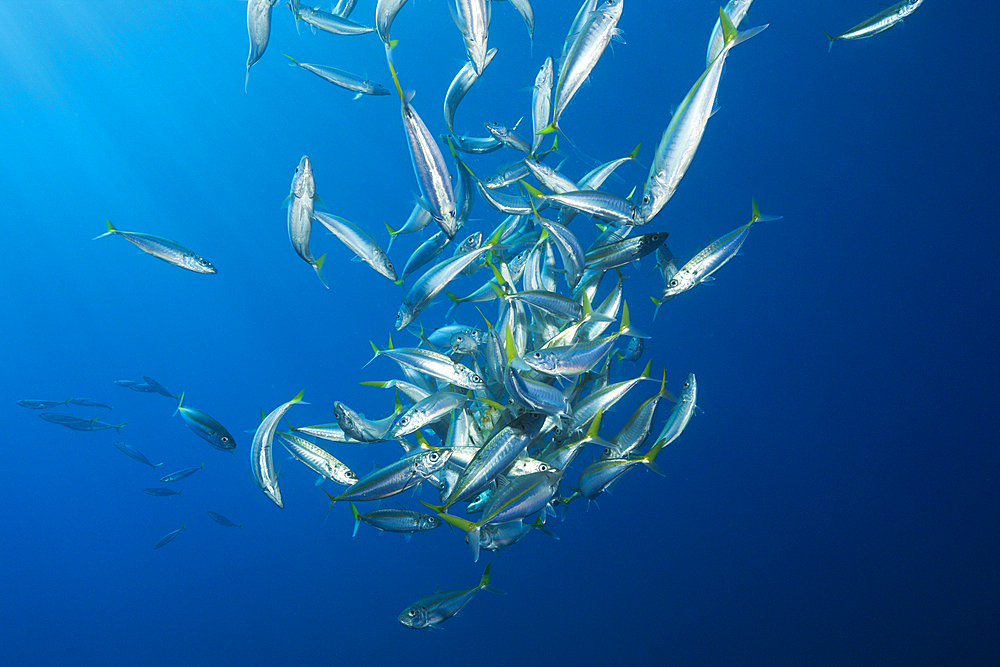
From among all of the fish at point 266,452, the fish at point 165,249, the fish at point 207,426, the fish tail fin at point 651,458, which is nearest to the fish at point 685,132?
the fish tail fin at point 651,458

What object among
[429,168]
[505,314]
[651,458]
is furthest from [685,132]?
[651,458]

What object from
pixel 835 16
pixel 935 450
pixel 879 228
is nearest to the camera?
pixel 835 16

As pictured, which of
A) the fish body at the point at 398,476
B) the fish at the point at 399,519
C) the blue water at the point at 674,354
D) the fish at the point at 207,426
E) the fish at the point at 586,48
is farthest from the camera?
the blue water at the point at 674,354

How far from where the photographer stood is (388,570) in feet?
26.5

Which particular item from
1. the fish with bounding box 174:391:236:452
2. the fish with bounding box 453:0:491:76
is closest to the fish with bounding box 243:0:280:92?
the fish with bounding box 453:0:491:76

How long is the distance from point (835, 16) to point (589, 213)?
6.51 metres

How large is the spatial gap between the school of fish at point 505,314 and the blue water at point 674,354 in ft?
6.48

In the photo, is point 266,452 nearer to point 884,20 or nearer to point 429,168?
point 429,168

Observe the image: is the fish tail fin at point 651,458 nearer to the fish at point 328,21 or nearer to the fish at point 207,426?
the fish at point 207,426

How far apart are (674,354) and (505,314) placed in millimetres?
5534

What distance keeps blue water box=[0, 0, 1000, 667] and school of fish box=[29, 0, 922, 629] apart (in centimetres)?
197

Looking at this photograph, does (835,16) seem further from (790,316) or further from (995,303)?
(995,303)

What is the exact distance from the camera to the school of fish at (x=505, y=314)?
185cm

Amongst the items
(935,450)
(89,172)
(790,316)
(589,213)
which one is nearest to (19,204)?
(89,172)
